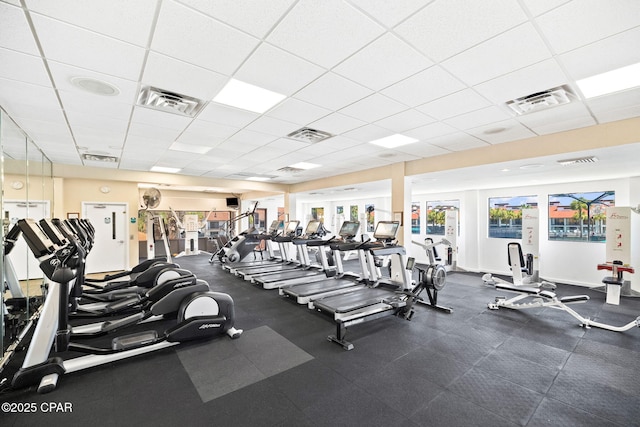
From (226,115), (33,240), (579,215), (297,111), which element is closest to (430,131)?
(297,111)

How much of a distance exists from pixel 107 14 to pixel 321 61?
148 cm

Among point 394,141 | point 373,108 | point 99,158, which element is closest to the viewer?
point 373,108

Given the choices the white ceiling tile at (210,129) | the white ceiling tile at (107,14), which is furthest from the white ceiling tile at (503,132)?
the white ceiling tile at (107,14)

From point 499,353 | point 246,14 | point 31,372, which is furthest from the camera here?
point 499,353

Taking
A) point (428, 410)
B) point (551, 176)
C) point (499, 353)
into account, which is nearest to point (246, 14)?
point (428, 410)

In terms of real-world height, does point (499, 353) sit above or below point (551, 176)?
below

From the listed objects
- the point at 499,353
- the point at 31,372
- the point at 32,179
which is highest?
the point at 32,179

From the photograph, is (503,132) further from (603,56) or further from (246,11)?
(246,11)

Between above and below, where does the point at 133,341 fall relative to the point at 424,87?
below

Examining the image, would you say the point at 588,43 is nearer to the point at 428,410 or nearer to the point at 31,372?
the point at 428,410

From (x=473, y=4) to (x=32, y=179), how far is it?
646 cm

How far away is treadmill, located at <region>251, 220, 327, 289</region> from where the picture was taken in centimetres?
599

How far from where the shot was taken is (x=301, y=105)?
3.18 metres

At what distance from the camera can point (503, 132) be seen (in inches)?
161
